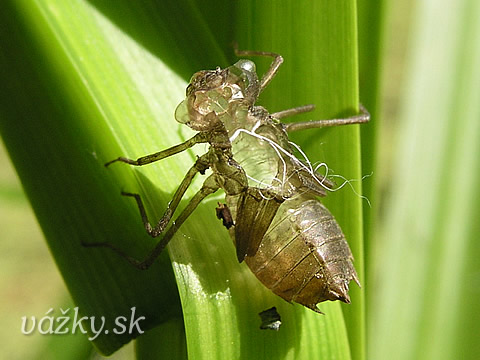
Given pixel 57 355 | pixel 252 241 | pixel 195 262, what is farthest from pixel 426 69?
pixel 57 355

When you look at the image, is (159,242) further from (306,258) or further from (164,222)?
(306,258)

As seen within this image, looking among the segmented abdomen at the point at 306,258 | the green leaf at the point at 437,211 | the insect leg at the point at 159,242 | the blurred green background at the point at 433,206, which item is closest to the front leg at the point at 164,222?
the insect leg at the point at 159,242

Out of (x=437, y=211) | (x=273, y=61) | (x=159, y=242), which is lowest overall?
(x=437, y=211)

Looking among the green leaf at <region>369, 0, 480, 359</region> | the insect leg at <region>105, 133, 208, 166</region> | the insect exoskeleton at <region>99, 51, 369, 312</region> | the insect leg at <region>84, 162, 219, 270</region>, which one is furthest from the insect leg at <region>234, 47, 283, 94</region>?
the green leaf at <region>369, 0, 480, 359</region>

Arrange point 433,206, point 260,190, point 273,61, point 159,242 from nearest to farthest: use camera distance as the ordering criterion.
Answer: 1. point 159,242
2. point 273,61
3. point 260,190
4. point 433,206

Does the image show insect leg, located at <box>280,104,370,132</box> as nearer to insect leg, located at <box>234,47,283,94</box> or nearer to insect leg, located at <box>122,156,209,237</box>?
insect leg, located at <box>234,47,283,94</box>

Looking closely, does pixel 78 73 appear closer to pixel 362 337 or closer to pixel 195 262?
pixel 195 262

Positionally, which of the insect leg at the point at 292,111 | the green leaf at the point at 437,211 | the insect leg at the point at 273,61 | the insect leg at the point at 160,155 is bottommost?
the green leaf at the point at 437,211

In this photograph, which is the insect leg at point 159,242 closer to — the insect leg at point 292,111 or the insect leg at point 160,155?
the insect leg at point 160,155

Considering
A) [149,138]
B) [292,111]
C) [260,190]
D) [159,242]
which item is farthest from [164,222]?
[292,111]
